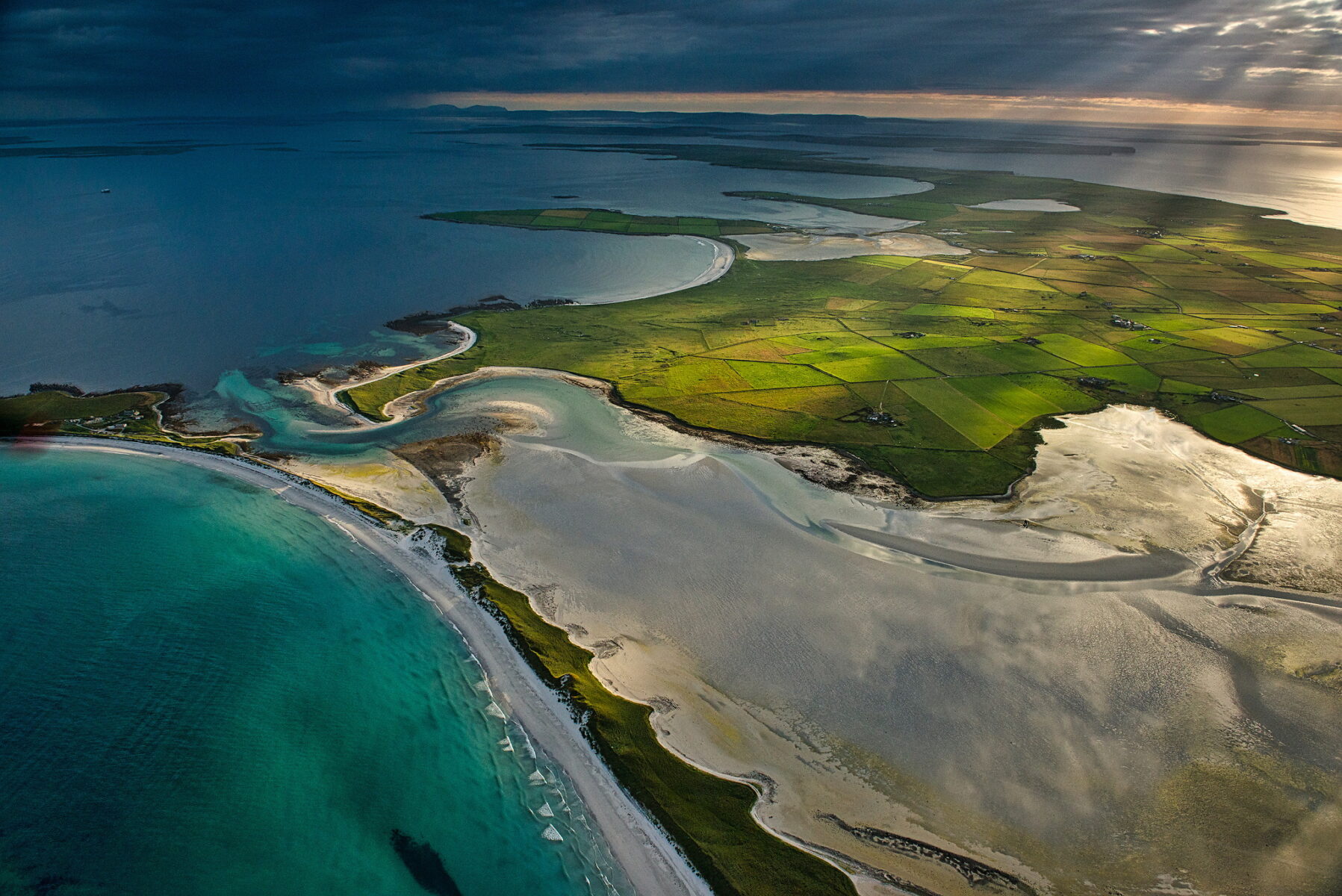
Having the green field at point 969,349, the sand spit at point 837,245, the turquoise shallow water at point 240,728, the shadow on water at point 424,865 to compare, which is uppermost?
the sand spit at point 837,245

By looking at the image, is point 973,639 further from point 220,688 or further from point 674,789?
point 220,688

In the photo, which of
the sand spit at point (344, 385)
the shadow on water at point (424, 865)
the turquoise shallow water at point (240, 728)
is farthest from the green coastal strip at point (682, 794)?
the sand spit at point (344, 385)

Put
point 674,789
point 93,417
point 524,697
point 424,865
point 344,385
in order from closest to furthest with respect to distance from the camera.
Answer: point 424,865, point 674,789, point 524,697, point 93,417, point 344,385

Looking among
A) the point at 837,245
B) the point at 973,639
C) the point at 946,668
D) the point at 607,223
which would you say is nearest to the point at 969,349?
the point at 973,639

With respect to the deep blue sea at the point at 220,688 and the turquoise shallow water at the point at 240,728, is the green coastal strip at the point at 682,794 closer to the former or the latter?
the turquoise shallow water at the point at 240,728

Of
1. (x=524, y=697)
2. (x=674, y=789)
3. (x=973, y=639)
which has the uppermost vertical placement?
(x=973, y=639)

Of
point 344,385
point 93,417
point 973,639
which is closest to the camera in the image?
point 973,639

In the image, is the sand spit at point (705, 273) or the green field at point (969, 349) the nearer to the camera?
the green field at point (969, 349)

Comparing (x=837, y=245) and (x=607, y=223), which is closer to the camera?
(x=837, y=245)
